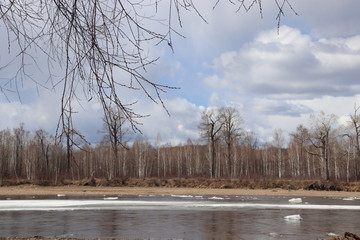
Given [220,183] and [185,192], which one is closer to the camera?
[185,192]

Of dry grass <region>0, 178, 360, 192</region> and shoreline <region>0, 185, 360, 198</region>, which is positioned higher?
dry grass <region>0, 178, 360, 192</region>

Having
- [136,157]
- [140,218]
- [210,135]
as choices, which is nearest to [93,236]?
[140,218]

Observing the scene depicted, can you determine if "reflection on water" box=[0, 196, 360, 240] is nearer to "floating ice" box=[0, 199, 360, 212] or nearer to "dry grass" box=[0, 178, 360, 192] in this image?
"floating ice" box=[0, 199, 360, 212]

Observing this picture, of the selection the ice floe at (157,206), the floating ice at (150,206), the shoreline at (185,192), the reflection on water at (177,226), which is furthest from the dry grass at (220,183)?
the reflection on water at (177,226)

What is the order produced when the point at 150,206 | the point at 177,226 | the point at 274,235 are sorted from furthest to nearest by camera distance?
Answer: the point at 150,206 → the point at 177,226 → the point at 274,235

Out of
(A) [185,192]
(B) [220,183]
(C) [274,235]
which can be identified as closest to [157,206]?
(C) [274,235]

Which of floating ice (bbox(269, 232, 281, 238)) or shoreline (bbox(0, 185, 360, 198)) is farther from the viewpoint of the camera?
shoreline (bbox(0, 185, 360, 198))

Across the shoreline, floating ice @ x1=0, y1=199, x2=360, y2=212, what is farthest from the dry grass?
floating ice @ x1=0, y1=199, x2=360, y2=212

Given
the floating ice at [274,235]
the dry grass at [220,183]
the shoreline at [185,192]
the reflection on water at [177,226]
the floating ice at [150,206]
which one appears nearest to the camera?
the floating ice at [274,235]

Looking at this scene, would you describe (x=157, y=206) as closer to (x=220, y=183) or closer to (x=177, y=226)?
(x=177, y=226)

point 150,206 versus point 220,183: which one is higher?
point 220,183

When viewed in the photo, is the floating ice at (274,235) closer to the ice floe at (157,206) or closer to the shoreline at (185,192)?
the ice floe at (157,206)

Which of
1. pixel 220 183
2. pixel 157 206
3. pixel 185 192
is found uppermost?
pixel 220 183

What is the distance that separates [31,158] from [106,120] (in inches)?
3498
